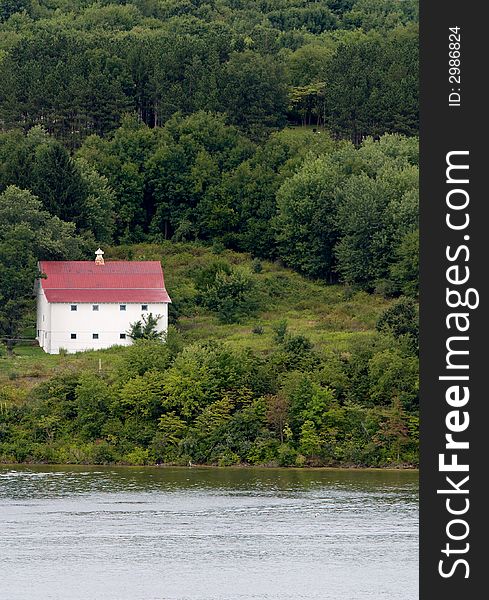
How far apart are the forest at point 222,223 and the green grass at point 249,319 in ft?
0.51

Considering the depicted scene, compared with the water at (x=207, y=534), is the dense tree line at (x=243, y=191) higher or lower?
higher

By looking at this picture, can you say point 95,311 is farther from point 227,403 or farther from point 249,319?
point 227,403

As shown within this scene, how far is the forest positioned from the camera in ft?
172

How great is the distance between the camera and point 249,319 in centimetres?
6519

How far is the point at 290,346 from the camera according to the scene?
55406 millimetres

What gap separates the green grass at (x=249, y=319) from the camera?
190ft

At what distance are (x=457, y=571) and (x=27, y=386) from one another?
3659cm

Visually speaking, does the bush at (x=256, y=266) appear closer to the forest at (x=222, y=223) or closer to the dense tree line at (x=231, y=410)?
the forest at (x=222, y=223)

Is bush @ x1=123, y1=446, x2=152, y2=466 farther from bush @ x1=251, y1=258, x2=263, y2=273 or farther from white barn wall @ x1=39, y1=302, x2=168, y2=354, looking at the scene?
bush @ x1=251, y1=258, x2=263, y2=273

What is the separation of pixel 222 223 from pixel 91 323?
55.3 feet

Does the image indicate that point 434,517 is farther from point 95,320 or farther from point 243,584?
point 95,320

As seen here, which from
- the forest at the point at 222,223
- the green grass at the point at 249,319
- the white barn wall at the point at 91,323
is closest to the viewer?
the forest at the point at 222,223

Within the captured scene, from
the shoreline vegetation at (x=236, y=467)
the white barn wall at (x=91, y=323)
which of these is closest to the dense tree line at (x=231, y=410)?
the shoreline vegetation at (x=236, y=467)

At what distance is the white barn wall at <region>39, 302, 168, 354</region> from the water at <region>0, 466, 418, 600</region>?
1143cm
